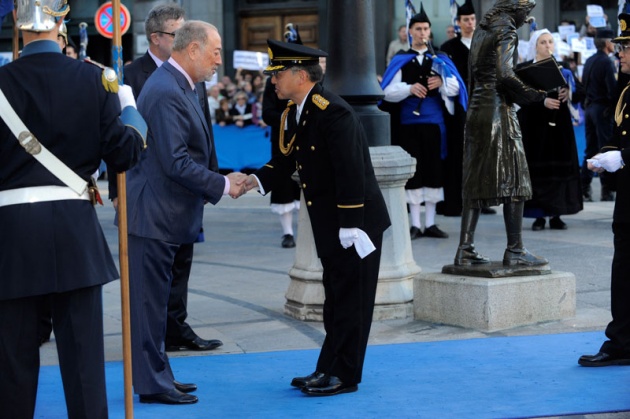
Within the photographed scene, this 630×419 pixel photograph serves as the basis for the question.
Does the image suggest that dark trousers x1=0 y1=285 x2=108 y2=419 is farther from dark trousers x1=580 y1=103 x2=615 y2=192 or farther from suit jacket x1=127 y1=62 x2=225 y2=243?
dark trousers x1=580 y1=103 x2=615 y2=192

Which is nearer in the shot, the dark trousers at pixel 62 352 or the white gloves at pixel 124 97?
the dark trousers at pixel 62 352

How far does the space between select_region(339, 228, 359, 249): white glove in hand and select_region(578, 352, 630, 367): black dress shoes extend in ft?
5.22

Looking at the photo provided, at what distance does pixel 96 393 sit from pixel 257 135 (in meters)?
15.3

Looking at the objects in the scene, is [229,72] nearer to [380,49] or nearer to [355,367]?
[380,49]

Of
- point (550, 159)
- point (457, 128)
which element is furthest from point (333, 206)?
point (550, 159)

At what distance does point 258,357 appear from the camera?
7309 millimetres

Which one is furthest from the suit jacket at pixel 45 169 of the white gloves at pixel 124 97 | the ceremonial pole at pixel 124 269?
the ceremonial pole at pixel 124 269

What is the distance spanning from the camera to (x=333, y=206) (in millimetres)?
6402

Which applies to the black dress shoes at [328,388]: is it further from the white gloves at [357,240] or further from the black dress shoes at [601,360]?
the black dress shoes at [601,360]

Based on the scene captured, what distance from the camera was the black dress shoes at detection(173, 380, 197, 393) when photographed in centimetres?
645

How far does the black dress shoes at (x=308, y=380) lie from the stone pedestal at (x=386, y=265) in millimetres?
1794

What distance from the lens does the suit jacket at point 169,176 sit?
243 inches

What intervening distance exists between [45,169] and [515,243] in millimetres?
4078

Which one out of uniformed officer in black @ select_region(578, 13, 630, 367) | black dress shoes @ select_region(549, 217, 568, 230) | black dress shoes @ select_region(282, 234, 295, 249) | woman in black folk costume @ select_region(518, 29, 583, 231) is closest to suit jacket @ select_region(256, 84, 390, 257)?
uniformed officer in black @ select_region(578, 13, 630, 367)
